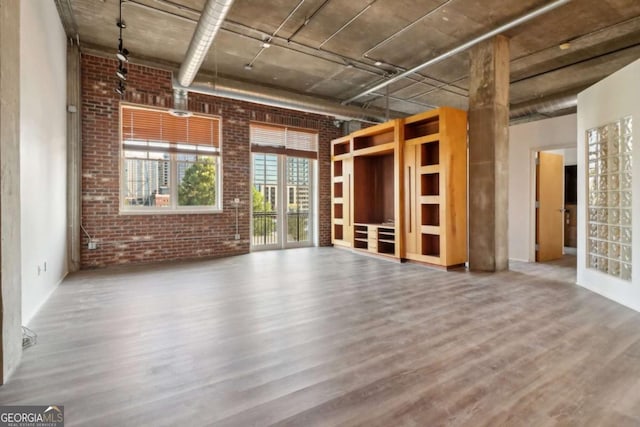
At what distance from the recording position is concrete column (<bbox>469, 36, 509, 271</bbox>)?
5.41 meters

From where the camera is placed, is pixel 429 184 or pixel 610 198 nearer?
pixel 610 198

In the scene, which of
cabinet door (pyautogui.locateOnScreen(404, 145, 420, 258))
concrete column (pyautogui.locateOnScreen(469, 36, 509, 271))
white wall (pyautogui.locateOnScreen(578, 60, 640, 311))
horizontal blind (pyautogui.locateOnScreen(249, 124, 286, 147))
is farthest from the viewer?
horizontal blind (pyautogui.locateOnScreen(249, 124, 286, 147))

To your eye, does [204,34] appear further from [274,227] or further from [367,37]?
[274,227]

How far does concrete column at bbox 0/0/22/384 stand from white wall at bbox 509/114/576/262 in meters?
7.71

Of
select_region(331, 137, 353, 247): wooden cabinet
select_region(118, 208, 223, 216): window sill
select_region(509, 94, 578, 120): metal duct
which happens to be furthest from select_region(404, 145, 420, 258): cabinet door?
select_region(118, 208, 223, 216): window sill

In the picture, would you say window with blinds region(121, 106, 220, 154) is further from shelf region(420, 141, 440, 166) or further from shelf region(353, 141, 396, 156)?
shelf region(420, 141, 440, 166)

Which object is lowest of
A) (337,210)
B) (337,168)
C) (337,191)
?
(337,210)

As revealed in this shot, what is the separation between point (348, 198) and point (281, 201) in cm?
178

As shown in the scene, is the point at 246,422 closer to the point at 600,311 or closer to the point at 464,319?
the point at 464,319

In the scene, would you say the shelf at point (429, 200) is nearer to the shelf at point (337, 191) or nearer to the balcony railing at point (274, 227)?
the shelf at point (337, 191)

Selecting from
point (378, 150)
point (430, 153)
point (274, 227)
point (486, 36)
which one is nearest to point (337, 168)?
point (378, 150)

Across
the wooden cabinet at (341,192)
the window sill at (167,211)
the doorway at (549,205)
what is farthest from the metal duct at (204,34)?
the doorway at (549,205)

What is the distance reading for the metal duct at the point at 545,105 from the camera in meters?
7.12

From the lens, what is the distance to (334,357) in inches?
96.2
